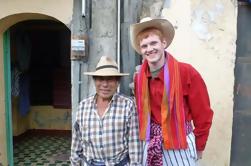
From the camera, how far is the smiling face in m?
2.57

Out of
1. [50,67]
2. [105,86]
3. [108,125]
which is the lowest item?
[108,125]

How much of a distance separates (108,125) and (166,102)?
468 millimetres

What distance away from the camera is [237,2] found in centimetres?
360

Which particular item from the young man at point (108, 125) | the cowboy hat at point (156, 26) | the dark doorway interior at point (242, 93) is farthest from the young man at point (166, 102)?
the dark doorway interior at point (242, 93)

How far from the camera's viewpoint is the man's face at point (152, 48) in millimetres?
2564

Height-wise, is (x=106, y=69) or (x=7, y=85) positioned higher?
(x=106, y=69)

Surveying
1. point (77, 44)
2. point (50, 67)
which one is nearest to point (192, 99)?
point (77, 44)

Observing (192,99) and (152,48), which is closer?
(152,48)

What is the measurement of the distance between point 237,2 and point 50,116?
4842mm

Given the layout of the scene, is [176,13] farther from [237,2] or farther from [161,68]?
[161,68]

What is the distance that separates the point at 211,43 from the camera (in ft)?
12.0

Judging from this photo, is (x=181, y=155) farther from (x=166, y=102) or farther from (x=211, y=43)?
(x=211, y=43)

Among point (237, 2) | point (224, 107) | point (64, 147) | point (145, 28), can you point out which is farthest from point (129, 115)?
point (64, 147)

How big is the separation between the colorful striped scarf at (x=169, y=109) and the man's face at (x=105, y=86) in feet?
0.74
